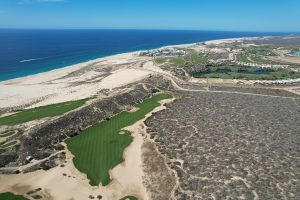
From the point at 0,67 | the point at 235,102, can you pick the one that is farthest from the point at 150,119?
the point at 0,67

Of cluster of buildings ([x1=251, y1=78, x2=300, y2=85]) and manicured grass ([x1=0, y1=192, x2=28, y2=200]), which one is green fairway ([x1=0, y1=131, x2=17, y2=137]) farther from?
cluster of buildings ([x1=251, y1=78, x2=300, y2=85])

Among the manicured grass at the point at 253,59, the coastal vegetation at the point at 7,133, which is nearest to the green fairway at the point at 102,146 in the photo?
the coastal vegetation at the point at 7,133

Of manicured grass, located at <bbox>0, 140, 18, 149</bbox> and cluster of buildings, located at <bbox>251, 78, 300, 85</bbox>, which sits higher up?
manicured grass, located at <bbox>0, 140, 18, 149</bbox>

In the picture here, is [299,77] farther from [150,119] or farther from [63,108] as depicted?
[63,108]

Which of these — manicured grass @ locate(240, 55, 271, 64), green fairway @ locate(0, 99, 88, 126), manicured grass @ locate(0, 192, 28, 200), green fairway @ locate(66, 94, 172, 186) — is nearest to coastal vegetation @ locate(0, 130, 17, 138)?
green fairway @ locate(0, 99, 88, 126)

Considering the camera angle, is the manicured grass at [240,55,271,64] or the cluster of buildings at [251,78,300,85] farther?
the manicured grass at [240,55,271,64]

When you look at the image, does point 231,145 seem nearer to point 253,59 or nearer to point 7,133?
point 7,133
